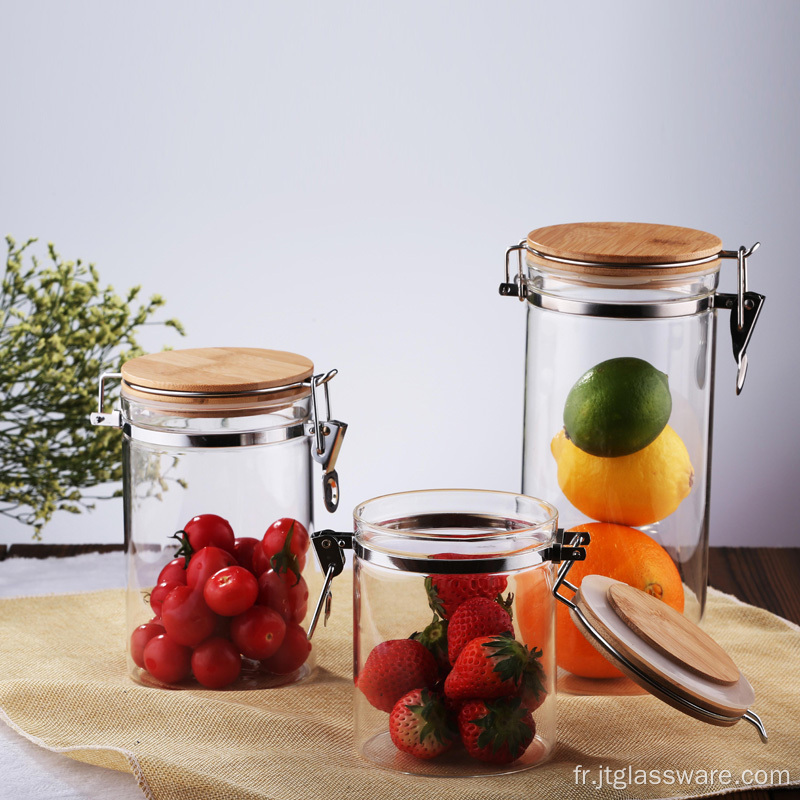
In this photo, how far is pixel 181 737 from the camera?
0.78m

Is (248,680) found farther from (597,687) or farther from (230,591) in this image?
(597,687)

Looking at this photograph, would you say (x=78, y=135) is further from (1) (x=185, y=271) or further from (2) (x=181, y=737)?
(2) (x=181, y=737)

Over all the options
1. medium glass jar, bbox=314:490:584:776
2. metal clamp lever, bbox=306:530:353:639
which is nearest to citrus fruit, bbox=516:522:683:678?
medium glass jar, bbox=314:490:584:776

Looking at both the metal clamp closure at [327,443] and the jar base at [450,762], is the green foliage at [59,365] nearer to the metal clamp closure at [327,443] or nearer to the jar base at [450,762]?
the metal clamp closure at [327,443]

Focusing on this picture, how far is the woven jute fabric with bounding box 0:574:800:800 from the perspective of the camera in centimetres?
71

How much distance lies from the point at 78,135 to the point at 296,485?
3.42 ft

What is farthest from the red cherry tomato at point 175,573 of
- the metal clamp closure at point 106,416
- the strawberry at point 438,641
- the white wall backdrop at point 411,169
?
the white wall backdrop at point 411,169

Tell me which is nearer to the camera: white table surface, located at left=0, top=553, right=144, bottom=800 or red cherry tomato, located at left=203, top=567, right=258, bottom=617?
white table surface, located at left=0, top=553, right=144, bottom=800

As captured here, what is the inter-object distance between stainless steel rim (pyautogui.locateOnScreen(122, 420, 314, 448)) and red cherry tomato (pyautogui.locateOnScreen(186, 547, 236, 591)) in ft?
0.28

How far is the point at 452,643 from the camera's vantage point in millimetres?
726

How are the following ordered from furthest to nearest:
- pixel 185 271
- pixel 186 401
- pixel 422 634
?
pixel 185 271, pixel 186 401, pixel 422 634

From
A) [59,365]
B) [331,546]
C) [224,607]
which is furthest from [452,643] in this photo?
[59,365]

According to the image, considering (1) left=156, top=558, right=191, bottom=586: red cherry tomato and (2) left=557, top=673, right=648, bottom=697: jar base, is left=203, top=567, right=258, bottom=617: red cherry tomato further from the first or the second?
(2) left=557, top=673, right=648, bottom=697: jar base

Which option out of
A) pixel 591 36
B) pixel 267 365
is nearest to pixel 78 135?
pixel 591 36
